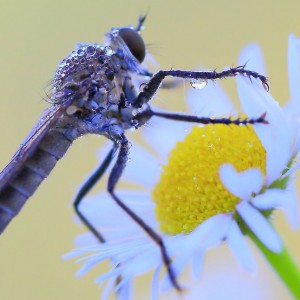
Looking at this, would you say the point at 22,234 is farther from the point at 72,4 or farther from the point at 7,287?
the point at 72,4

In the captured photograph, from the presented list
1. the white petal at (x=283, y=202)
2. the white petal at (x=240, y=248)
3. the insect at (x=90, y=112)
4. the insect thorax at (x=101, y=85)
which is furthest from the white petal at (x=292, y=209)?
the insect thorax at (x=101, y=85)

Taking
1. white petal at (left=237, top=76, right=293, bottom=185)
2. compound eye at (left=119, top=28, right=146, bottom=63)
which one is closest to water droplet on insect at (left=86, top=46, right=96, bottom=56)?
compound eye at (left=119, top=28, right=146, bottom=63)

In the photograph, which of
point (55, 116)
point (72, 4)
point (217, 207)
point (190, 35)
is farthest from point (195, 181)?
point (72, 4)

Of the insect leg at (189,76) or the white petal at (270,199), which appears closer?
the white petal at (270,199)

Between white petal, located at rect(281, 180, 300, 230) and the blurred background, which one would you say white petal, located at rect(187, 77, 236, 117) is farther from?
the blurred background

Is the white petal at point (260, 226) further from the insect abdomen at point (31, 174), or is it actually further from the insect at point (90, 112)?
the insect abdomen at point (31, 174)

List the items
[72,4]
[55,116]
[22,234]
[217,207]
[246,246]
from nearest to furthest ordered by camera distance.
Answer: [246,246] < [217,207] < [55,116] < [22,234] < [72,4]
